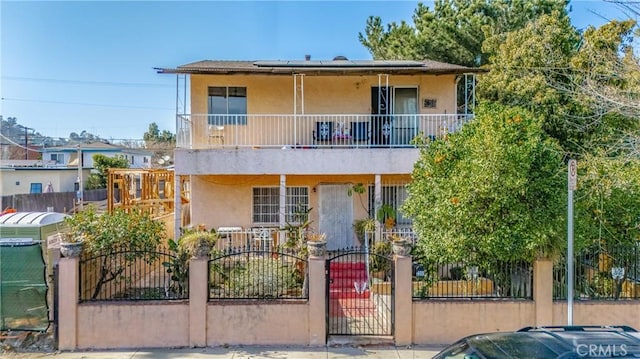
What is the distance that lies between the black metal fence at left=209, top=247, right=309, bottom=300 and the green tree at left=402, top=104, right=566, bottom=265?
3.00 m

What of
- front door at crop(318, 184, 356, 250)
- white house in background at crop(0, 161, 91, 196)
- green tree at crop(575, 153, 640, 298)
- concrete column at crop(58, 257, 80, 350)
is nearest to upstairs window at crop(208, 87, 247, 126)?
front door at crop(318, 184, 356, 250)

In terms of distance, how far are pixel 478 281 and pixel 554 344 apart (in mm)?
4980

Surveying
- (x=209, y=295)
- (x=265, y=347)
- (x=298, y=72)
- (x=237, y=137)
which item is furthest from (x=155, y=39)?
(x=265, y=347)

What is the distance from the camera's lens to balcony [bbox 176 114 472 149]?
1362cm

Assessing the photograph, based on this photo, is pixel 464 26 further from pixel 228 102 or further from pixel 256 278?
pixel 256 278

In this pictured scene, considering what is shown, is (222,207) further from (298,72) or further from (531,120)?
(531,120)

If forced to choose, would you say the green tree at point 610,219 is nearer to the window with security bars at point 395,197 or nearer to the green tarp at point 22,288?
the window with security bars at point 395,197

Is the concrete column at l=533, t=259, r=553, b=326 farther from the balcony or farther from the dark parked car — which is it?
the balcony

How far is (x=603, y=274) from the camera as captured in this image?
829 cm

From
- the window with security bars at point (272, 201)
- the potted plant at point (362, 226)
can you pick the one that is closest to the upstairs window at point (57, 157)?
the window with security bars at point (272, 201)

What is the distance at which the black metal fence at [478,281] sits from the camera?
783cm

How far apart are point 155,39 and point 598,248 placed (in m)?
15.1

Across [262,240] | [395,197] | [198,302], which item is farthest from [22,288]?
[395,197]

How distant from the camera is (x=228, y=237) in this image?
12.0m
